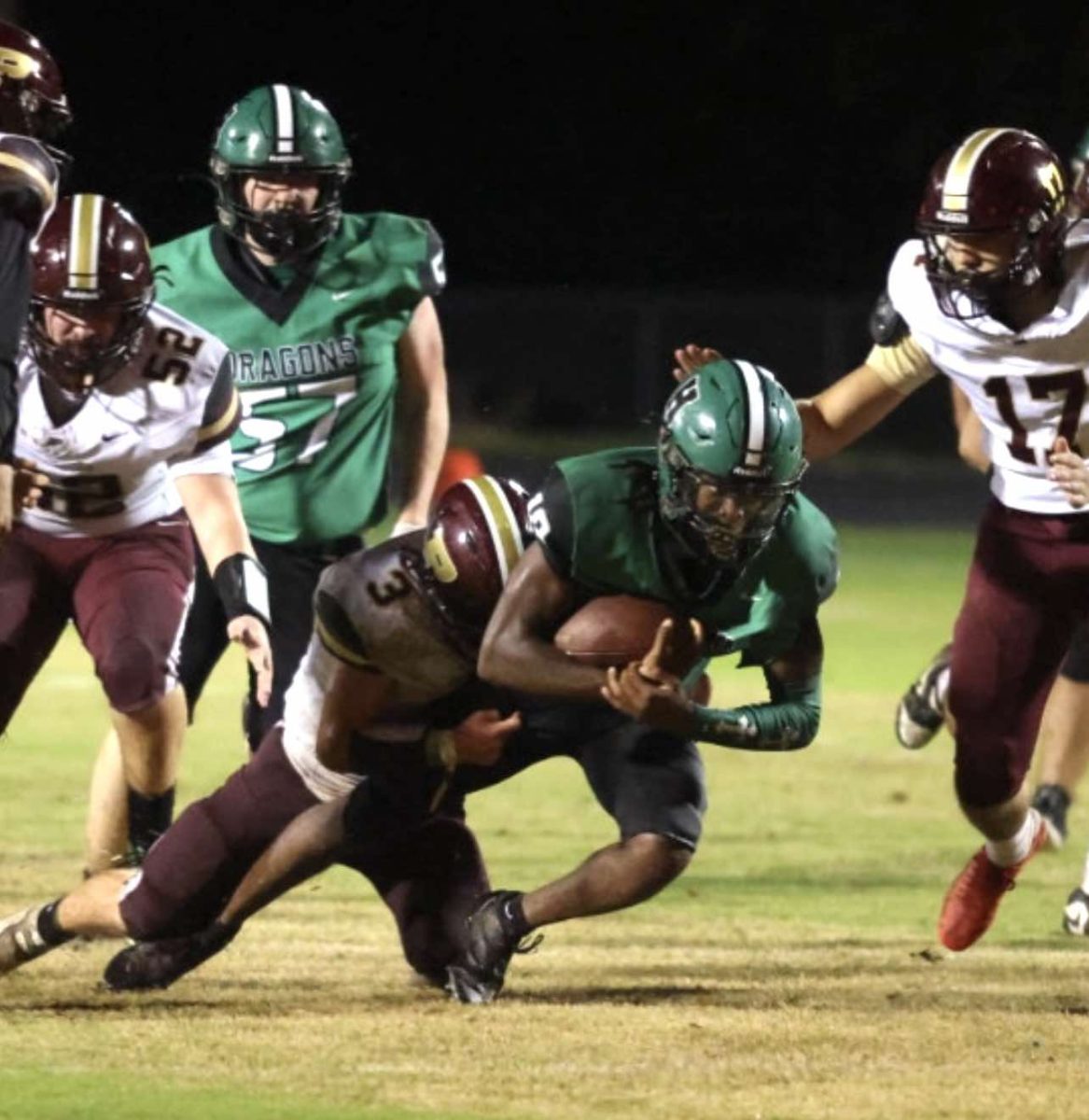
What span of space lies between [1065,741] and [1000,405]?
1737 mm

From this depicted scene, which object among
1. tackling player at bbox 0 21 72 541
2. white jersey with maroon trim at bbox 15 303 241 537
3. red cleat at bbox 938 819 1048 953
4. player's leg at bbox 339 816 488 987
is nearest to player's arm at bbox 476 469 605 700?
player's leg at bbox 339 816 488 987

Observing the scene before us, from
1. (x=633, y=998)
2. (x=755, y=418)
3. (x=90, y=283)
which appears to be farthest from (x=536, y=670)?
(x=90, y=283)

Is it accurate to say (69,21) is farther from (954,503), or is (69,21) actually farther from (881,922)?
(881,922)

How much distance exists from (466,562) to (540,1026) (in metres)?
0.90

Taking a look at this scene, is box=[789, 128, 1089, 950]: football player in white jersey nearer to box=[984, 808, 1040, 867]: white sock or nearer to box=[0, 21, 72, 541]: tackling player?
box=[984, 808, 1040, 867]: white sock

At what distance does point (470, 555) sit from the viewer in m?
5.77

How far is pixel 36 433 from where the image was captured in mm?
6492

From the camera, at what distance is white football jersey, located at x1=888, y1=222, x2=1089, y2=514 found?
638 cm

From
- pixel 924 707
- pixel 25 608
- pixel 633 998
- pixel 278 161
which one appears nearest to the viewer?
pixel 633 998

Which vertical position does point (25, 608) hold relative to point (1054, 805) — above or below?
above

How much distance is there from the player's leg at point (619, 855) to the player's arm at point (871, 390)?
903 millimetres

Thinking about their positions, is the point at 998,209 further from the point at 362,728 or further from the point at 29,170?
the point at 29,170

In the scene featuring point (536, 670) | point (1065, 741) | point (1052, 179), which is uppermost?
point (1052, 179)

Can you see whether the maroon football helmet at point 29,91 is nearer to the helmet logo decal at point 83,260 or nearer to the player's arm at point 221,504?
the helmet logo decal at point 83,260
